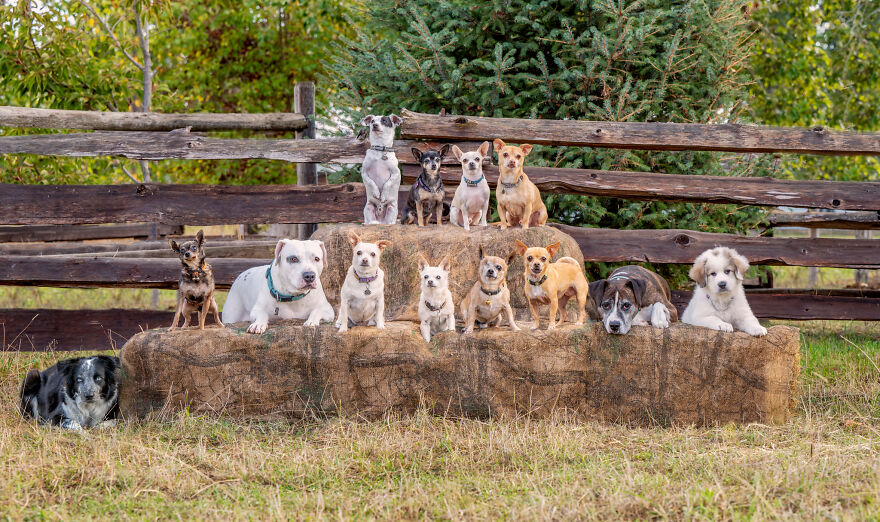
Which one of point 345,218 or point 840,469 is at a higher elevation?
point 345,218

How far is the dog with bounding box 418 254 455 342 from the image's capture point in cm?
487

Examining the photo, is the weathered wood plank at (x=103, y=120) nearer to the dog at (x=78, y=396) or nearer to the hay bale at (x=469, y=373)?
the dog at (x=78, y=396)

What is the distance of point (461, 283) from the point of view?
5.90m

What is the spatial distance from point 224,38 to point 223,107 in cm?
128

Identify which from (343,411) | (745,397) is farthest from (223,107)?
(745,397)

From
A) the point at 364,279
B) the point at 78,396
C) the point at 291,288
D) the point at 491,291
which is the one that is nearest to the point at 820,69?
the point at 491,291

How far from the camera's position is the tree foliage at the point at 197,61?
9.40m

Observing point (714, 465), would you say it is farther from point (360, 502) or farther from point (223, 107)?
point (223, 107)

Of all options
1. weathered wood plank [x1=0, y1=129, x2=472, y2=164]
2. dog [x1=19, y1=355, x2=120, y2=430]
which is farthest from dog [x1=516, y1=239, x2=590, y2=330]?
dog [x1=19, y1=355, x2=120, y2=430]

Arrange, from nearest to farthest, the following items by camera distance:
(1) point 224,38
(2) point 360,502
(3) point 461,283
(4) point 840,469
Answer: (2) point 360,502, (4) point 840,469, (3) point 461,283, (1) point 224,38

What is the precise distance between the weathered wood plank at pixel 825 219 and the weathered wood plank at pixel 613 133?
2.67 meters

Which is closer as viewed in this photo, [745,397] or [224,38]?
[745,397]

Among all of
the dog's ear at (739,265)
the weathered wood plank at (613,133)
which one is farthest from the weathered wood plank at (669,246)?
the dog's ear at (739,265)

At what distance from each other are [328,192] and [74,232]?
5.38 m
